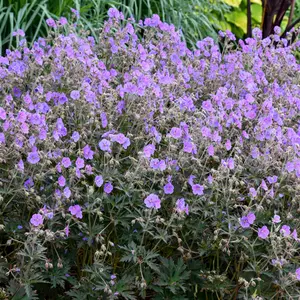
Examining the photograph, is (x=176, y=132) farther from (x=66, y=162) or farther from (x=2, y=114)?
(x=2, y=114)

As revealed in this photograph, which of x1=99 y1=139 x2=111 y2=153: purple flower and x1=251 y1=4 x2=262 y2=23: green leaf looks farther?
x1=251 y1=4 x2=262 y2=23: green leaf

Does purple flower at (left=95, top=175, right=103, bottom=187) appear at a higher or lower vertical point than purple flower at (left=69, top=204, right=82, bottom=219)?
higher

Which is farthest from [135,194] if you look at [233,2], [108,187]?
[233,2]

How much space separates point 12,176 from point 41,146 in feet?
Result: 0.97

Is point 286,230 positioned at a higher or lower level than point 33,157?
lower

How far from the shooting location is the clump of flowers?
2287 millimetres

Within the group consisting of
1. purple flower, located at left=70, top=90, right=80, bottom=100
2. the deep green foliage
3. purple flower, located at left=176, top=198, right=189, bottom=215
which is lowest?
the deep green foliage

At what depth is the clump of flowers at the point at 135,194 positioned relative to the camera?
229 cm

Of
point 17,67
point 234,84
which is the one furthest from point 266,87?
point 17,67

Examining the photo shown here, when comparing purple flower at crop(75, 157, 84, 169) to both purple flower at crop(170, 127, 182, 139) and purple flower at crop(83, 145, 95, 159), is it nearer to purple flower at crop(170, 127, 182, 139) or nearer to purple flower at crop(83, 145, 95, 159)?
purple flower at crop(83, 145, 95, 159)

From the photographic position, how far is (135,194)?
2381 millimetres

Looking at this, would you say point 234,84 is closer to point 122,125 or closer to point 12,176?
point 122,125

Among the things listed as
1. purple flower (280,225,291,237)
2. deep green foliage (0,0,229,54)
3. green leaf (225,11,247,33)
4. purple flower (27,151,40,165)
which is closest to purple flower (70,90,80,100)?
purple flower (27,151,40,165)

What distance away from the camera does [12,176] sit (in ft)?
7.50
